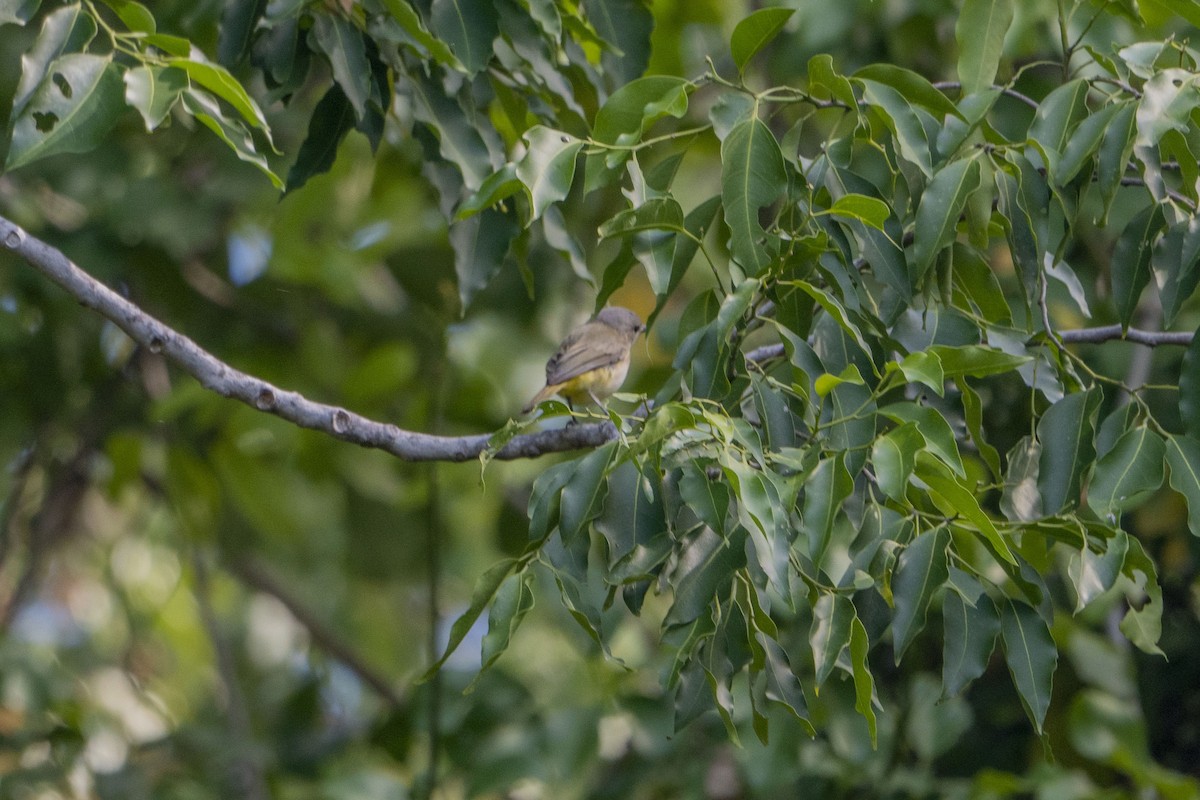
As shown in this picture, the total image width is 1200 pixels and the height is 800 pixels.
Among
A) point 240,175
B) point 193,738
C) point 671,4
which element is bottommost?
point 193,738

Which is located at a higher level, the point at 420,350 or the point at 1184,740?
the point at 420,350

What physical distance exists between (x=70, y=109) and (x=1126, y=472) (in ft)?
6.38

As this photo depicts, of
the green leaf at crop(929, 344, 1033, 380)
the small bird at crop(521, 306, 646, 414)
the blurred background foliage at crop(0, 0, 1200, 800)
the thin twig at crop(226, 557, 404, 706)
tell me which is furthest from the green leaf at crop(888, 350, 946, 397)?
the thin twig at crop(226, 557, 404, 706)

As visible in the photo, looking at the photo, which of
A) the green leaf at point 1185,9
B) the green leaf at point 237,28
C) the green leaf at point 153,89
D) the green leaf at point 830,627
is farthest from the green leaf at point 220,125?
the green leaf at point 1185,9

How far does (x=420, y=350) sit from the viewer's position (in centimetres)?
563

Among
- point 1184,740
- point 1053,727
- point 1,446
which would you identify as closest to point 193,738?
point 1,446

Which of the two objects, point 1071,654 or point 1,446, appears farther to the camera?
point 1,446

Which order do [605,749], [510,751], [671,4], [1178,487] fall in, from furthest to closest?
[605,749] < [671,4] < [510,751] < [1178,487]

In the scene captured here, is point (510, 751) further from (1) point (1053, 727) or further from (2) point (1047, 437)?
(2) point (1047, 437)

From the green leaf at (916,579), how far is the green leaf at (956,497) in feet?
0.20

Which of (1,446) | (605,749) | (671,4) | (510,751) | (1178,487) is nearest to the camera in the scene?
(1178,487)

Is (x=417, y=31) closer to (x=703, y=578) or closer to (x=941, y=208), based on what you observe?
(x=941, y=208)

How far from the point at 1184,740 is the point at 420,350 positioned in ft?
10.9

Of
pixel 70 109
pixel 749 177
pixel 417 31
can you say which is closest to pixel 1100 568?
pixel 749 177
